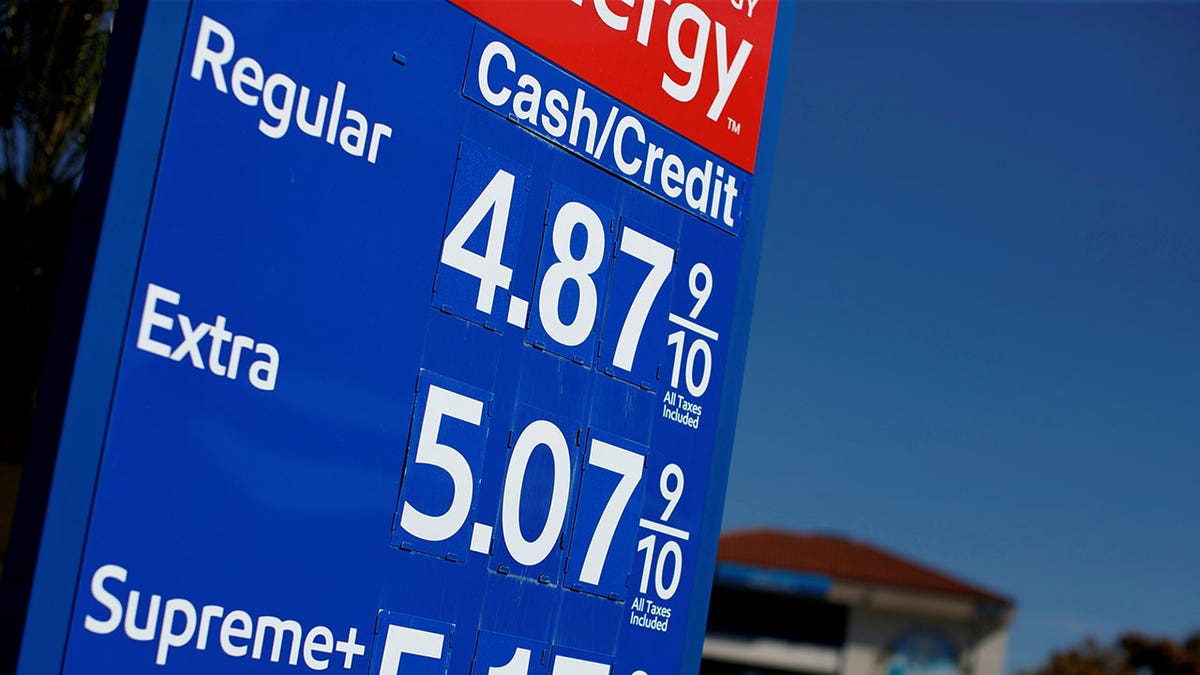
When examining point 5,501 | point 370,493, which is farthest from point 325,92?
point 5,501

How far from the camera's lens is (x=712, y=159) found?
4.97 meters

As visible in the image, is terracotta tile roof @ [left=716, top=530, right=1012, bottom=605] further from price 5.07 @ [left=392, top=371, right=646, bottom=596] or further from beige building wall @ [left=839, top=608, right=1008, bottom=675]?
price 5.07 @ [left=392, top=371, right=646, bottom=596]

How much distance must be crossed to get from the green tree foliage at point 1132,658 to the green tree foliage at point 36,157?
116ft

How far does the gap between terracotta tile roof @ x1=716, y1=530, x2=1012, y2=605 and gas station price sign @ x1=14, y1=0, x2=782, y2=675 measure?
27808mm

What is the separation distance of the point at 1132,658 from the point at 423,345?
39015 mm

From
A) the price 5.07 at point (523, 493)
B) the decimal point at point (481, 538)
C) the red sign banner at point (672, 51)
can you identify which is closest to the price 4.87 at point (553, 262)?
the price 5.07 at point (523, 493)

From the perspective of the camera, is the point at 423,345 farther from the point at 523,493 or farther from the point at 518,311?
the point at 523,493

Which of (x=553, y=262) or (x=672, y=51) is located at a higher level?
(x=672, y=51)

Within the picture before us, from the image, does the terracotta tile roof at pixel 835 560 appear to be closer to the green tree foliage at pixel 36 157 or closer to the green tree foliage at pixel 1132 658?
the green tree foliage at pixel 1132 658

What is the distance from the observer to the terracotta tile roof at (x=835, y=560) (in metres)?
33.9

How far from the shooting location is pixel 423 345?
12.5ft

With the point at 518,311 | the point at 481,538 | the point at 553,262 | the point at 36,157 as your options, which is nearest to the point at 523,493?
the point at 481,538

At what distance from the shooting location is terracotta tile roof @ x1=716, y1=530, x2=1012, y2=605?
33.9m

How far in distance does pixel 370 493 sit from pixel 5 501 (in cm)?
553
